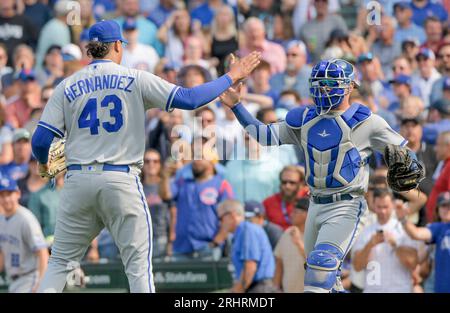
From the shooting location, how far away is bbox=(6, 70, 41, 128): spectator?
14.4m

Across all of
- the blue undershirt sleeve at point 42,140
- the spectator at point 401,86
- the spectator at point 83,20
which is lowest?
the blue undershirt sleeve at point 42,140

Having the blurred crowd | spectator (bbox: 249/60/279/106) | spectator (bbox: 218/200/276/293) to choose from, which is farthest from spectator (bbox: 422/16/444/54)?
spectator (bbox: 218/200/276/293)

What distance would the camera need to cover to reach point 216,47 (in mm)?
14773

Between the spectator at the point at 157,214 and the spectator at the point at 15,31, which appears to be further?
the spectator at the point at 15,31

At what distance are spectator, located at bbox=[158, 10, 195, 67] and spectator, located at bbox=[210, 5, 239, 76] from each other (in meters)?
0.33

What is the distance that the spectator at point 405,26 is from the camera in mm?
13758

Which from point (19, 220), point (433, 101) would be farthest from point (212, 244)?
point (433, 101)

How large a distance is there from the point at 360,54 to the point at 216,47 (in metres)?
1.99

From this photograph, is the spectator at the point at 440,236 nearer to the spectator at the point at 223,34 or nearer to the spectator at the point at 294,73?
the spectator at the point at 294,73

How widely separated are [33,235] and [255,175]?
Result: 244 centimetres

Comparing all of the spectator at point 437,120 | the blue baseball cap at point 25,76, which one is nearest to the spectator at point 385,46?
the spectator at point 437,120

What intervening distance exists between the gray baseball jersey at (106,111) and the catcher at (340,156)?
1.14 meters

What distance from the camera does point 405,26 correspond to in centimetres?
1388

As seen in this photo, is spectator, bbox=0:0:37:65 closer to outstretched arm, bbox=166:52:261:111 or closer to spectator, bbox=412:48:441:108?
spectator, bbox=412:48:441:108
